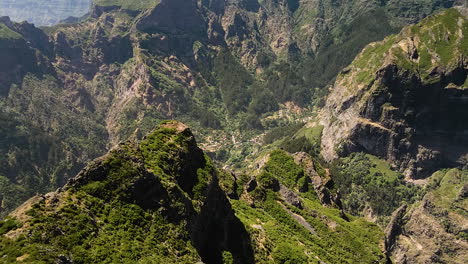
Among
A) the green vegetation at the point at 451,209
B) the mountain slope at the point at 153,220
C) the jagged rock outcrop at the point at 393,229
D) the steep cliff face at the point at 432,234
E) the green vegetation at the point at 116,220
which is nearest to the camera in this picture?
the green vegetation at the point at 116,220

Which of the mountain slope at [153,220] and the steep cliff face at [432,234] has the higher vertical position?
the mountain slope at [153,220]

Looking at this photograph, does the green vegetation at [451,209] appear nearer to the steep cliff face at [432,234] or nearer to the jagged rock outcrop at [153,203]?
the steep cliff face at [432,234]

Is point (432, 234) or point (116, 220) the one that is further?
point (432, 234)

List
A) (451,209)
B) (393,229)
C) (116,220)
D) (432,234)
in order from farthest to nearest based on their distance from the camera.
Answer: (451,209) < (432,234) < (393,229) < (116,220)

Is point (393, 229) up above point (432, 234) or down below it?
above

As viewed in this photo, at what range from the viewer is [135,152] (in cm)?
5306

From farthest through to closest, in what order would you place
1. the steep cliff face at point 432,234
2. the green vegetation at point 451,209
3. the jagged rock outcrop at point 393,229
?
the green vegetation at point 451,209 < the steep cliff face at point 432,234 < the jagged rock outcrop at point 393,229

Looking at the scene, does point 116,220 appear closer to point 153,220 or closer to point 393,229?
point 153,220

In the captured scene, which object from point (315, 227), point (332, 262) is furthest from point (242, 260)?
point (315, 227)

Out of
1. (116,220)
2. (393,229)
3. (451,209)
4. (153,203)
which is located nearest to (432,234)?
(451,209)

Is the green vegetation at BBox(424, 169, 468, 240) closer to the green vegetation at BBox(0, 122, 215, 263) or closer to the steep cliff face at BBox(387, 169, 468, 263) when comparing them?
the steep cliff face at BBox(387, 169, 468, 263)

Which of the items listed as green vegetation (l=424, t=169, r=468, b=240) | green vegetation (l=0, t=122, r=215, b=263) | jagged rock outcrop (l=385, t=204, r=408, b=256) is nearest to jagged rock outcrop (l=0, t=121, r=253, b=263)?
green vegetation (l=0, t=122, r=215, b=263)

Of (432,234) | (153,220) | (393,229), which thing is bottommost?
(432,234)

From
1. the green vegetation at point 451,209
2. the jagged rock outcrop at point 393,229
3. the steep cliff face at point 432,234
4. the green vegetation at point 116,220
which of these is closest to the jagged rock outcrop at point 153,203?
the green vegetation at point 116,220
